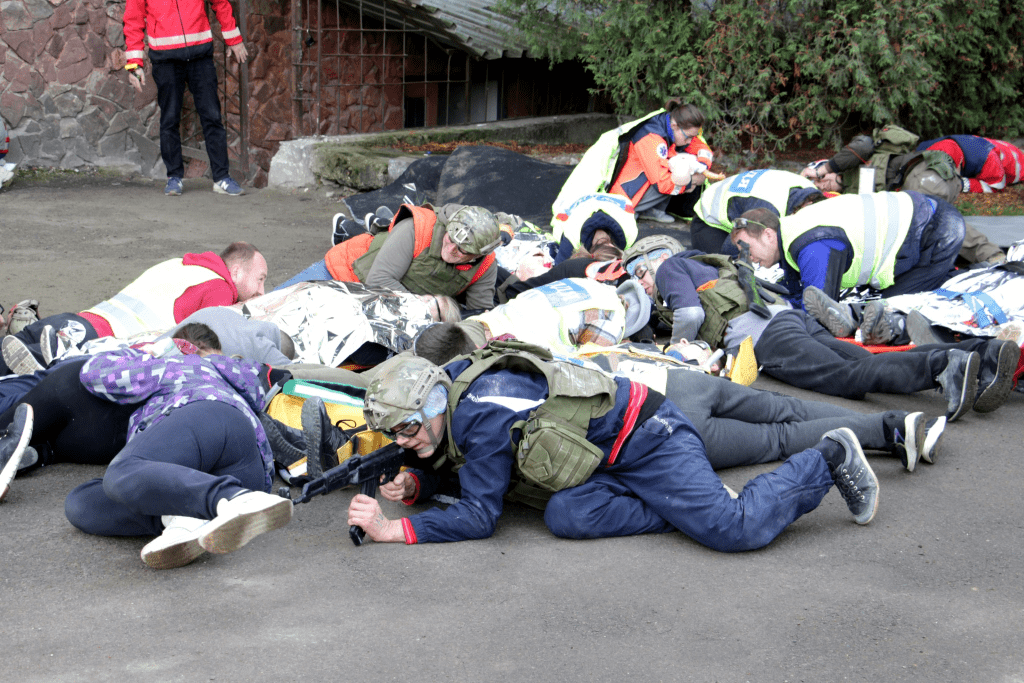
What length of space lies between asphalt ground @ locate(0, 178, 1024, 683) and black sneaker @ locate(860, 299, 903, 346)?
1.23 metres

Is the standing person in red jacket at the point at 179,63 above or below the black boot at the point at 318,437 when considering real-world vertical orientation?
above

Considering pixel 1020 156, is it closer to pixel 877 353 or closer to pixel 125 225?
pixel 877 353

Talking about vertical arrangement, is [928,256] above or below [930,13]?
below

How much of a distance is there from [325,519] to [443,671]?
99 cm

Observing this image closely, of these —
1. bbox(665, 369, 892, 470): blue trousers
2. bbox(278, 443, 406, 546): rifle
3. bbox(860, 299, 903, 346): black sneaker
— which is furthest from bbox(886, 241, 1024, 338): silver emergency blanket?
bbox(278, 443, 406, 546): rifle

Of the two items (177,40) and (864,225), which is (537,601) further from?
(177,40)

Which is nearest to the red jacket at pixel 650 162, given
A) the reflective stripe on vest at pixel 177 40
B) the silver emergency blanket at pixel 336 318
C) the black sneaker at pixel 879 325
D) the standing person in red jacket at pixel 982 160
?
the standing person in red jacket at pixel 982 160

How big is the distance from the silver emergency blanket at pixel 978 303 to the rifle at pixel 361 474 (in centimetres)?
287

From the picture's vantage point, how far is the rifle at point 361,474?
8.56 feet

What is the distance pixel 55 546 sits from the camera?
2766 millimetres

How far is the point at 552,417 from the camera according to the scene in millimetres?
2758

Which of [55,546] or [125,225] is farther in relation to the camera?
[125,225]

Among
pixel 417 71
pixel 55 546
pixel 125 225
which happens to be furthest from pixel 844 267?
pixel 417 71

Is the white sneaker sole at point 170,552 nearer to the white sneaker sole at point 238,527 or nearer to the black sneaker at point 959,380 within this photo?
the white sneaker sole at point 238,527
